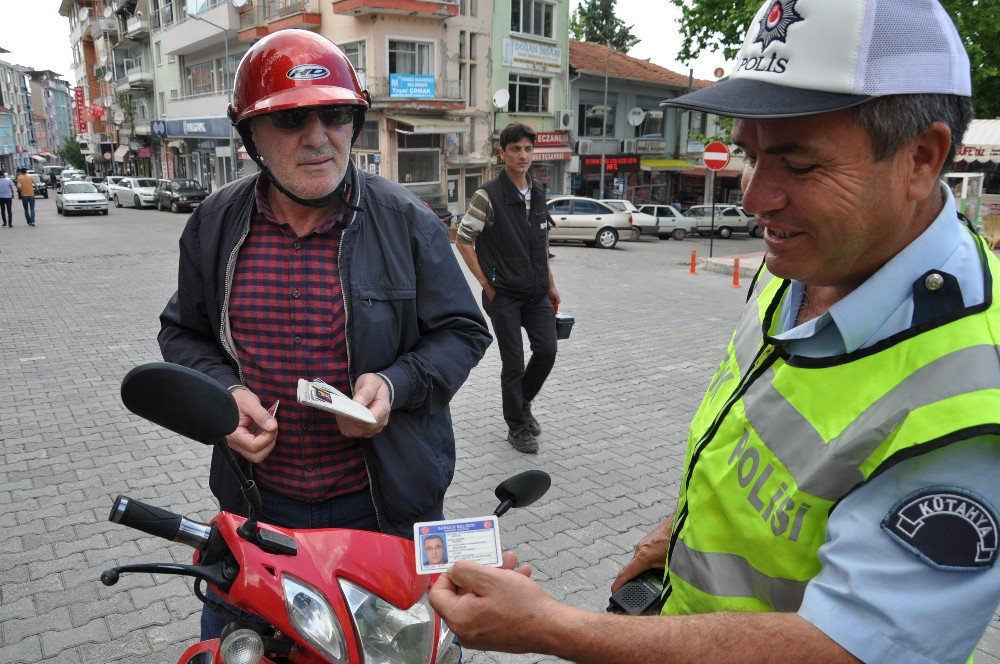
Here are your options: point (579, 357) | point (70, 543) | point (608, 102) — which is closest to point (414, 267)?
point (70, 543)

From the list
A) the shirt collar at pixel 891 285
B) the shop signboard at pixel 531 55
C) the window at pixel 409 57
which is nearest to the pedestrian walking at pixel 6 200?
the window at pixel 409 57

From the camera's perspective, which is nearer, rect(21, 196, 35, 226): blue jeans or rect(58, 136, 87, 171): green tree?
rect(21, 196, 35, 226): blue jeans

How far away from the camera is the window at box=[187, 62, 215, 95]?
39.6 m

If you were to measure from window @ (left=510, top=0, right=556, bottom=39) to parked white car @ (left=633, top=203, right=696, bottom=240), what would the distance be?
10.4 m

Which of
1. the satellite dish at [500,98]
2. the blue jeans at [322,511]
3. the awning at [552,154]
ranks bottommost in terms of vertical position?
the blue jeans at [322,511]

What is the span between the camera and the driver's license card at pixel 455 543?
141 centimetres

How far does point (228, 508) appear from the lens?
7.22 feet

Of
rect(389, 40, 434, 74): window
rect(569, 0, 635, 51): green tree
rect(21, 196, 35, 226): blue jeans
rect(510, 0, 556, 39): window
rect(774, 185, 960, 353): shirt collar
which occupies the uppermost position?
rect(569, 0, 635, 51): green tree

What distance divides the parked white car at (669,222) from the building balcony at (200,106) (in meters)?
21.1

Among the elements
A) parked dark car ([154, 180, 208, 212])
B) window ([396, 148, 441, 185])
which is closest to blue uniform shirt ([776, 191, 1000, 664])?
window ([396, 148, 441, 185])

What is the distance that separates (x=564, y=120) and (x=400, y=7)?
9.21m

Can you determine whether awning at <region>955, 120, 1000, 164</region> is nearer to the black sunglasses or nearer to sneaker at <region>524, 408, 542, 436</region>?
sneaker at <region>524, 408, 542, 436</region>

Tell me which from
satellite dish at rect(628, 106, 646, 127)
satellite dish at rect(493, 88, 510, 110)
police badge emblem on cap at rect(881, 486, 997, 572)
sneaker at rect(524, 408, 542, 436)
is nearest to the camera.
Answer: police badge emblem on cap at rect(881, 486, 997, 572)

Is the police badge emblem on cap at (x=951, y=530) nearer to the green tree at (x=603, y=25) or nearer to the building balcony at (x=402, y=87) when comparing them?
the building balcony at (x=402, y=87)
